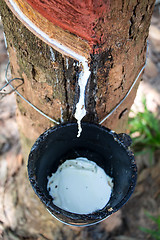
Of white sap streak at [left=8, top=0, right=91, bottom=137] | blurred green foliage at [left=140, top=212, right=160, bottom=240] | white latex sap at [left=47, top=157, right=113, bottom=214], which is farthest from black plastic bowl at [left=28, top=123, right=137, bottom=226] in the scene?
blurred green foliage at [left=140, top=212, right=160, bottom=240]

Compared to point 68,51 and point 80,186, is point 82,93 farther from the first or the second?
point 80,186

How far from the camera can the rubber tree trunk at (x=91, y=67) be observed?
0.97 metres

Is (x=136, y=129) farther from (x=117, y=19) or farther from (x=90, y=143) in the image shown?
(x=117, y=19)

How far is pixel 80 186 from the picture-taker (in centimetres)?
145

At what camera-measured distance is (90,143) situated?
1.48 meters

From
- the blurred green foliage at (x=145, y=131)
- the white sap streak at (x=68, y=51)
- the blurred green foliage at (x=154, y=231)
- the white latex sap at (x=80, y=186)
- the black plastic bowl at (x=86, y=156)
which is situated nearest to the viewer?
the white sap streak at (x=68, y=51)

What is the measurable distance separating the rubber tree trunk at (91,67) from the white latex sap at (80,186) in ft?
0.87

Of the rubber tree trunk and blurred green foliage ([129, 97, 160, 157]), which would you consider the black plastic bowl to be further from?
blurred green foliage ([129, 97, 160, 157])

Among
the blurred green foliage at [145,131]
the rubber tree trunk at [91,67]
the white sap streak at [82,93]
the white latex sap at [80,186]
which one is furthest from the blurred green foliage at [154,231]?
the white sap streak at [82,93]

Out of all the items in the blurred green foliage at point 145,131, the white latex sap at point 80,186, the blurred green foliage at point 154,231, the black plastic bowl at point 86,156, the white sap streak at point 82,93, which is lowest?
the blurred green foliage at point 154,231

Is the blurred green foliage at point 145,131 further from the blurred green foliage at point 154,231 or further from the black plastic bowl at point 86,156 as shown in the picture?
the black plastic bowl at point 86,156

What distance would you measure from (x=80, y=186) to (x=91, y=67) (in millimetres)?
705

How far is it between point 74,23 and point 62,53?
0.40 feet

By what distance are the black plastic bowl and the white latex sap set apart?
4 centimetres
